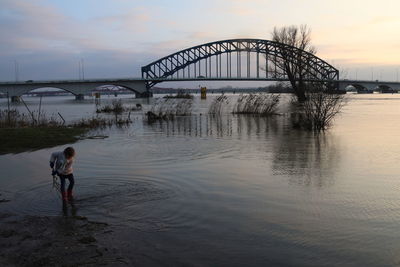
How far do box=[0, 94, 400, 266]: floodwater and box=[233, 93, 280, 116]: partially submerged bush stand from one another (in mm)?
19387

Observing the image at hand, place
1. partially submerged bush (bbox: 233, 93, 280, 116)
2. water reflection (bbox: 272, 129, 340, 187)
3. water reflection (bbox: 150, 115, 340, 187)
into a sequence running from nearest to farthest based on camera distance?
water reflection (bbox: 272, 129, 340, 187), water reflection (bbox: 150, 115, 340, 187), partially submerged bush (bbox: 233, 93, 280, 116)

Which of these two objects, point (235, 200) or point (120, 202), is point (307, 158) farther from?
point (120, 202)

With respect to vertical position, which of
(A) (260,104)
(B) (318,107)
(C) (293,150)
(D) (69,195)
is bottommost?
(D) (69,195)

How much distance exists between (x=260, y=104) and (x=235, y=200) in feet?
97.6

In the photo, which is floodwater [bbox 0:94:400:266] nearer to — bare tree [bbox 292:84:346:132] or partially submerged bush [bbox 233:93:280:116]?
bare tree [bbox 292:84:346:132]

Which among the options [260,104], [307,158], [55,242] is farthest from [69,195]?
[260,104]

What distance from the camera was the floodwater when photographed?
6514 mm

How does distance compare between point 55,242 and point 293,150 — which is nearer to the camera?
point 55,242

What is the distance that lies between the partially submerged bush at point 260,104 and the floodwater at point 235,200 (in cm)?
1939

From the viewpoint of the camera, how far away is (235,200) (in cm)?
945

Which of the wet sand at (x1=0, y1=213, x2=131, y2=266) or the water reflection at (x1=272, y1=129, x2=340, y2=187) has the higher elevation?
the water reflection at (x1=272, y1=129, x2=340, y2=187)

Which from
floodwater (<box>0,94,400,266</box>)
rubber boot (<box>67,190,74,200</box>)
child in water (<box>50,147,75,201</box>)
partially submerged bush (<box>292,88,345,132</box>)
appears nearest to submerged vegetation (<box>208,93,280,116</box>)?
partially submerged bush (<box>292,88,345,132</box>)

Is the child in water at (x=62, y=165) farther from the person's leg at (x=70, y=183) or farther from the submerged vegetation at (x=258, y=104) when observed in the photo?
the submerged vegetation at (x=258, y=104)

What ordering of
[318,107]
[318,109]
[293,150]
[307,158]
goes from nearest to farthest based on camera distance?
[307,158] → [293,150] → [318,107] → [318,109]
